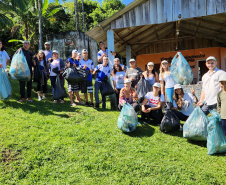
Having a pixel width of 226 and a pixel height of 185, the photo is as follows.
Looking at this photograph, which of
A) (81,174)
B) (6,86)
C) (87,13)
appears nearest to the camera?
(81,174)

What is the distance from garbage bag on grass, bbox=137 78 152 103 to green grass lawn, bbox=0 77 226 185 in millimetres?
836

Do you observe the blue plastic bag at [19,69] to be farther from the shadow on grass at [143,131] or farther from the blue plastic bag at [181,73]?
the blue plastic bag at [181,73]

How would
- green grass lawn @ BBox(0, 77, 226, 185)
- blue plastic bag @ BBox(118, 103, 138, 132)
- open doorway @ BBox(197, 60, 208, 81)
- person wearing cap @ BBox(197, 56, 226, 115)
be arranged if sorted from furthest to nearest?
open doorway @ BBox(197, 60, 208, 81)
blue plastic bag @ BBox(118, 103, 138, 132)
person wearing cap @ BBox(197, 56, 226, 115)
green grass lawn @ BBox(0, 77, 226, 185)

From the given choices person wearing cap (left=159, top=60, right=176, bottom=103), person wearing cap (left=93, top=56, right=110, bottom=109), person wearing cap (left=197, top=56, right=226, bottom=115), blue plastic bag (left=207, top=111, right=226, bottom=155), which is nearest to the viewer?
blue plastic bag (left=207, top=111, right=226, bottom=155)

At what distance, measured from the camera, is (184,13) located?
6.46 meters

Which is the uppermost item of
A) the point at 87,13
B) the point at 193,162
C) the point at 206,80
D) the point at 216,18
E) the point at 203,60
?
the point at 87,13

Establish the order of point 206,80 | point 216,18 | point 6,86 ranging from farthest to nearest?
point 216,18 → point 6,86 → point 206,80

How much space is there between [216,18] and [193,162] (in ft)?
23.9

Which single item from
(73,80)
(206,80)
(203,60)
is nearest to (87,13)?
(203,60)

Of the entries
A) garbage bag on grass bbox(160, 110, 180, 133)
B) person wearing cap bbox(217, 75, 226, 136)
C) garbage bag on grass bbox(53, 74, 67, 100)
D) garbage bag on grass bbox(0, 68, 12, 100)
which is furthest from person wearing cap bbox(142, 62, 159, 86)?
garbage bag on grass bbox(0, 68, 12, 100)

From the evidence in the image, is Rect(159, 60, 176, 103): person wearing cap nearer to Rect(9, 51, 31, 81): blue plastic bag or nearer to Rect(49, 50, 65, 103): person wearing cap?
Rect(49, 50, 65, 103): person wearing cap

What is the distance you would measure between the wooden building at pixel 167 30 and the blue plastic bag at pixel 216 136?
3.85 metres

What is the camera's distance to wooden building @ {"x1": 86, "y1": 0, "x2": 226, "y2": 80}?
6.48m

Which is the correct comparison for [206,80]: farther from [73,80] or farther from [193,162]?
[73,80]
